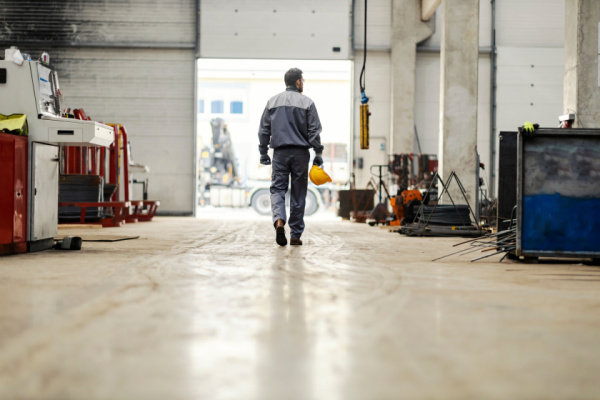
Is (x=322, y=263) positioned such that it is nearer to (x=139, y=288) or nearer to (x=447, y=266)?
(x=447, y=266)

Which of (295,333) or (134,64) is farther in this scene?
(134,64)

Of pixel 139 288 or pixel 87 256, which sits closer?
pixel 139 288

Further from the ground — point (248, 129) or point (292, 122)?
point (248, 129)

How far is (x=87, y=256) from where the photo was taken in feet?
15.1

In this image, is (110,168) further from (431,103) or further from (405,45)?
(431,103)

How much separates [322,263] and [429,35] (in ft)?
39.5

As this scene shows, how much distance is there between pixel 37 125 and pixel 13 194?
0.67 meters

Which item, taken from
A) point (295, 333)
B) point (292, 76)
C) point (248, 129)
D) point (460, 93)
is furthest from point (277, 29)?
point (295, 333)

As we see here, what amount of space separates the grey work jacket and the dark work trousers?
0.09 meters

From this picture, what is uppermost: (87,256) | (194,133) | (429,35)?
(429,35)

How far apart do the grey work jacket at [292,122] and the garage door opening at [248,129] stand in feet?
31.8

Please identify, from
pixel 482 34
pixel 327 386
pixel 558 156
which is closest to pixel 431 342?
pixel 327 386

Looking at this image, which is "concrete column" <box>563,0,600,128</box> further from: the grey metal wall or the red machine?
the grey metal wall

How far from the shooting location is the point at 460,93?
10984 millimetres
